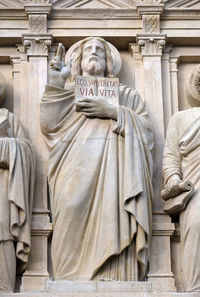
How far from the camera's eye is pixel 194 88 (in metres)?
15.3

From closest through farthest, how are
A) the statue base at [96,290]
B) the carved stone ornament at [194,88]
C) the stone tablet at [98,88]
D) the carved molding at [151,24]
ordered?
the statue base at [96,290] < the stone tablet at [98,88] < the carved stone ornament at [194,88] < the carved molding at [151,24]

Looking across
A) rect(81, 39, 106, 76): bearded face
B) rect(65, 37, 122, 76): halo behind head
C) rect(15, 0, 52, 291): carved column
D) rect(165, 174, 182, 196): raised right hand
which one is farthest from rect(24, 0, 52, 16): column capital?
rect(165, 174, 182, 196): raised right hand

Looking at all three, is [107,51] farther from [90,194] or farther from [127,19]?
[90,194]

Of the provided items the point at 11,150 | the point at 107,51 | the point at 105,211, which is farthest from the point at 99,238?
the point at 107,51

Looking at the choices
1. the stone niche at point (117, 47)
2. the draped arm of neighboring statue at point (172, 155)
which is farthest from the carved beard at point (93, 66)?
the draped arm of neighboring statue at point (172, 155)

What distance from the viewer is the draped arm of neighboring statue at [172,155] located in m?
14.5

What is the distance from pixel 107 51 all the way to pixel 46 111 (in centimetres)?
123

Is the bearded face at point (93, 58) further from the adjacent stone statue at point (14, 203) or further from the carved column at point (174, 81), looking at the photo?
the adjacent stone statue at point (14, 203)

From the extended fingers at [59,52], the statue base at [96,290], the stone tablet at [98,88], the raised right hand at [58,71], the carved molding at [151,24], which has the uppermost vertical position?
the carved molding at [151,24]

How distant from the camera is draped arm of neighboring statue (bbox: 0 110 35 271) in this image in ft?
46.3

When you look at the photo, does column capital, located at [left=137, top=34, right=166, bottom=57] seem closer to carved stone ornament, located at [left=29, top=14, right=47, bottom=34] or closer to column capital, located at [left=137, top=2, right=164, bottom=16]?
column capital, located at [left=137, top=2, right=164, bottom=16]

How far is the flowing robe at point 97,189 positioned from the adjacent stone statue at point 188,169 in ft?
0.90

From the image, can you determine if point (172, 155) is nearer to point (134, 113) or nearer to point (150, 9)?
point (134, 113)

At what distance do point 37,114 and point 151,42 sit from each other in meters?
1.71
